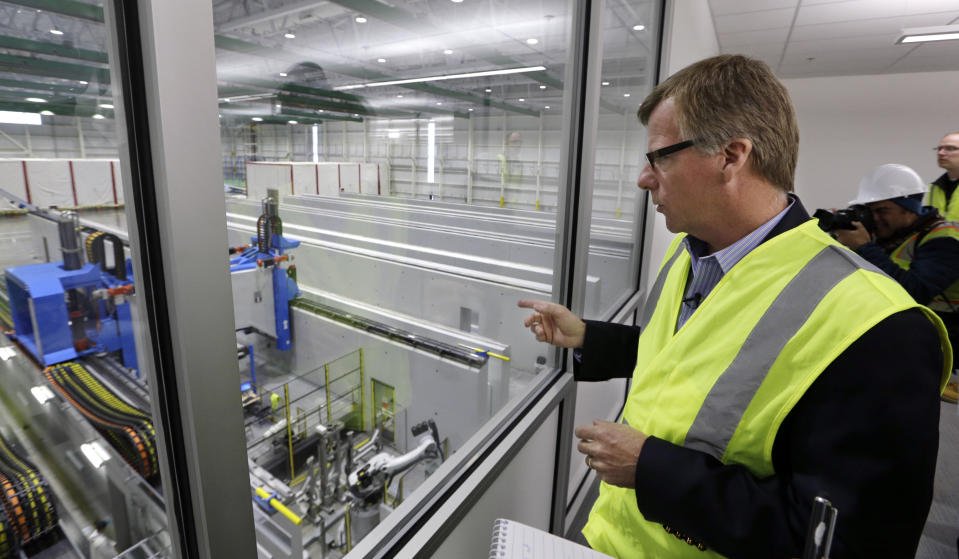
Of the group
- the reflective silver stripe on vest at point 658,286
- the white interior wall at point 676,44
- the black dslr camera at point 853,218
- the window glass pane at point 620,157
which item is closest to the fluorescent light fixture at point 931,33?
the white interior wall at point 676,44

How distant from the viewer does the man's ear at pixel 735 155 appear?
84 centimetres

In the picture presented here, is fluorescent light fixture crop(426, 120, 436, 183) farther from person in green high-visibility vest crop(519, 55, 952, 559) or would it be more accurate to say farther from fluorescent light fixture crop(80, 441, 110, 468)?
fluorescent light fixture crop(80, 441, 110, 468)

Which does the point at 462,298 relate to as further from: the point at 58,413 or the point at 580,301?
the point at 58,413

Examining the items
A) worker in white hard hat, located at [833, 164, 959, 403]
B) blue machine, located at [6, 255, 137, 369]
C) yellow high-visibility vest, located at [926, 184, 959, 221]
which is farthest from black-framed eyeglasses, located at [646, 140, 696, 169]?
yellow high-visibility vest, located at [926, 184, 959, 221]

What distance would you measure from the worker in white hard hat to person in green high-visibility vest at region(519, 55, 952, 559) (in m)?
2.04

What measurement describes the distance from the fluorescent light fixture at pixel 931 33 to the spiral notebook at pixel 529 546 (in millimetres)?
6364

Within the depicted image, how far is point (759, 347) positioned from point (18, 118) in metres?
1.17

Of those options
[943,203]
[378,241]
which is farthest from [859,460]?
[378,241]

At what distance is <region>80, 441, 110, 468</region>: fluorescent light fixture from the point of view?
1.04 m

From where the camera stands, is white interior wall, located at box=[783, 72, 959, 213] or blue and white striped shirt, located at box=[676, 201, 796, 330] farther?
white interior wall, located at box=[783, 72, 959, 213]

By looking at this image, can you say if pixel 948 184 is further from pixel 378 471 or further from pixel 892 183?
pixel 378 471

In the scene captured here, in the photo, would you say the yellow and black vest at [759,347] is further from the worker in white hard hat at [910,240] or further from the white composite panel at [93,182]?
the worker in white hard hat at [910,240]

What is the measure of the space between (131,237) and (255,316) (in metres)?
2.96

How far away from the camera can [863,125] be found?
25.4 feet
